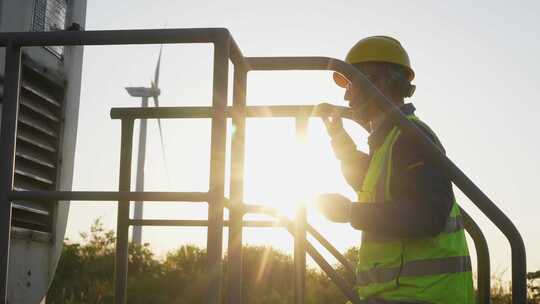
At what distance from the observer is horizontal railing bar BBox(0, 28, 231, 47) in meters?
2.49

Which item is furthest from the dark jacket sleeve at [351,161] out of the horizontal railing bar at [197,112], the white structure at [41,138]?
the white structure at [41,138]

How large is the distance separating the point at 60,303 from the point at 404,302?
526 inches

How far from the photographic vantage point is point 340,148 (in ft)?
10.6

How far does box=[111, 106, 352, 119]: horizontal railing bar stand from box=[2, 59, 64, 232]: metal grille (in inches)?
18.6

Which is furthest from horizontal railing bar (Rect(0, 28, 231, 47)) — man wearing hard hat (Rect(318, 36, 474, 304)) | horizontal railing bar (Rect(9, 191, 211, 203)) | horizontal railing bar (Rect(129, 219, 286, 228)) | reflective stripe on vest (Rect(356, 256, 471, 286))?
horizontal railing bar (Rect(129, 219, 286, 228))

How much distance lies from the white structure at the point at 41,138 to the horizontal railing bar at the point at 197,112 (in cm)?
48

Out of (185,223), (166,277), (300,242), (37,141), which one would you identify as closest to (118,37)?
(300,242)

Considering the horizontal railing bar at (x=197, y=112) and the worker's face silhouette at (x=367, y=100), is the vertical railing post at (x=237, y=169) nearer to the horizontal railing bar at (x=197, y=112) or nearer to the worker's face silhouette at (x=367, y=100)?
the worker's face silhouette at (x=367, y=100)

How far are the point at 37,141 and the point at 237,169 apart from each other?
5.78 feet

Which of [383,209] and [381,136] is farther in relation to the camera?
[381,136]

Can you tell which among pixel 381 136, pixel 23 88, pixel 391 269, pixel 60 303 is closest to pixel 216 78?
pixel 381 136

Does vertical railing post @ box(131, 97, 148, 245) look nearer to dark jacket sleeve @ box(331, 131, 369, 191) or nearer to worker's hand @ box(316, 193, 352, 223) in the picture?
dark jacket sleeve @ box(331, 131, 369, 191)

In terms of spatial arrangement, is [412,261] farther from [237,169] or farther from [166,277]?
[166,277]

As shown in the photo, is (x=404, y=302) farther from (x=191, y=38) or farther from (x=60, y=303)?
(x=60, y=303)
